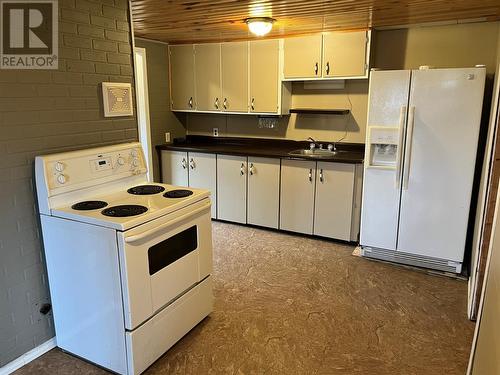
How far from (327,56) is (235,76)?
3.60 ft

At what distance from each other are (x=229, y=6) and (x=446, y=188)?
2.24 m

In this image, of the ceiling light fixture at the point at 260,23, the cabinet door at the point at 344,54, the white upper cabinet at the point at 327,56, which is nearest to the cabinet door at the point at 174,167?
the white upper cabinet at the point at 327,56

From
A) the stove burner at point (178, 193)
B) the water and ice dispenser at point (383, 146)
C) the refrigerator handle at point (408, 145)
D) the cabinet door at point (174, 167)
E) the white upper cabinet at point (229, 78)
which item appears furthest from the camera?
the cabinet door at point (174, 167)

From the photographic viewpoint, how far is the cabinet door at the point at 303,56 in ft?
12.9

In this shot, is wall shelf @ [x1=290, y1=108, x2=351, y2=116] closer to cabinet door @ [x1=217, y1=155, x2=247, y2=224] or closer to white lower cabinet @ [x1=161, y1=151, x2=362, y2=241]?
white lower cabinet @ [x1=161, y1=151, x2=362, y2=241]

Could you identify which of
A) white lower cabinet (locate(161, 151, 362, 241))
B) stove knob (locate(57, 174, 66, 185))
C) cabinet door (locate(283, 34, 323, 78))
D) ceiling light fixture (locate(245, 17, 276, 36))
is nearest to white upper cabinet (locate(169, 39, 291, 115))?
cabinet door (locate(283, 34, 323, 78))

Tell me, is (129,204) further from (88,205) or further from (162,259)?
(162,259)

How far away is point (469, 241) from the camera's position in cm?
343

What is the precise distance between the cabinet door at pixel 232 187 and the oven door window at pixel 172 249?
1.98 m

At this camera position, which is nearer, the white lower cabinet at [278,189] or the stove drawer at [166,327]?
the stove drawer at [166,327]

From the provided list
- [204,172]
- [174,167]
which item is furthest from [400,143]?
[174,167]

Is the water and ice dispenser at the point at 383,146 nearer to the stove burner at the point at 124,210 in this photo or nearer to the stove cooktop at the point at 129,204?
the stove cooktop at the point at 129,204

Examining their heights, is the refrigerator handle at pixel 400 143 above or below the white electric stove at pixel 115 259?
above

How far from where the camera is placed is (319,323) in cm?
260
